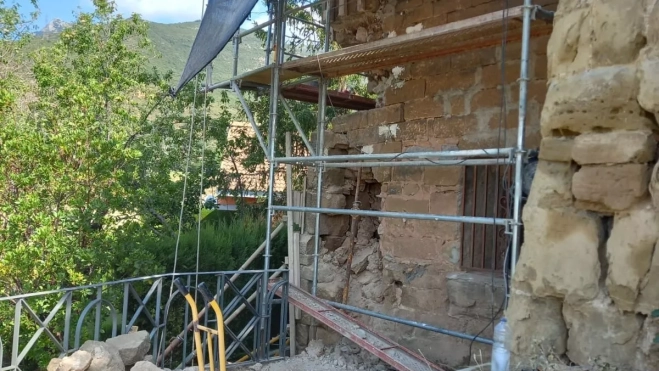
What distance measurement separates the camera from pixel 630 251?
2354 mm

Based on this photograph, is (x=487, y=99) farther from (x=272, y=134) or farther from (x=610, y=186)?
(x=610, y=186)

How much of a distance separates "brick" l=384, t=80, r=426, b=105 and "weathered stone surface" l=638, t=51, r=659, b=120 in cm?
316

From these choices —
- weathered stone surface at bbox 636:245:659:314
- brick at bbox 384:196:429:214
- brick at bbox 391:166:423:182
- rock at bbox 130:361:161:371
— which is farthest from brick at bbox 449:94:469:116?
rock at bbox 130:361:161:371

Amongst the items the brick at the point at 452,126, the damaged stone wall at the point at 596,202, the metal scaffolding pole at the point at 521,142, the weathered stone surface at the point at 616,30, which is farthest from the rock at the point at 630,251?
the brick at the point at 452,126

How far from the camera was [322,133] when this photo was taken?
21.4 ft

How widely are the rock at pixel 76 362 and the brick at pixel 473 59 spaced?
12.1 ft

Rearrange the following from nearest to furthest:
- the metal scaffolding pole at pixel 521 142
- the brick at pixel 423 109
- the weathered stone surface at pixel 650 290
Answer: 1. the weathered stone surface at pixel 650 290
2. the metal scaffolding pole at pixel 521 142
3. the brick at pixel 423 109

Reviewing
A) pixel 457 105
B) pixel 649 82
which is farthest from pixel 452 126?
pixel 649 82

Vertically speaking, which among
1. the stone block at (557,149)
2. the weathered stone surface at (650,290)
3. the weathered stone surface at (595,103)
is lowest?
the weathered stone surface at (650,290)

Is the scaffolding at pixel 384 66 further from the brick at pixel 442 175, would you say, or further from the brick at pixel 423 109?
the brick at pixel 423 109

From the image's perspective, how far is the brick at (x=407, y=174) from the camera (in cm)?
544

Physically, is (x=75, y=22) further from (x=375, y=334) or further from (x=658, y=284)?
(x=658, y=284)

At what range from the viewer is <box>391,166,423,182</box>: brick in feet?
17.9

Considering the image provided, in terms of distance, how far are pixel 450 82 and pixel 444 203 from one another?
3.46 feet
